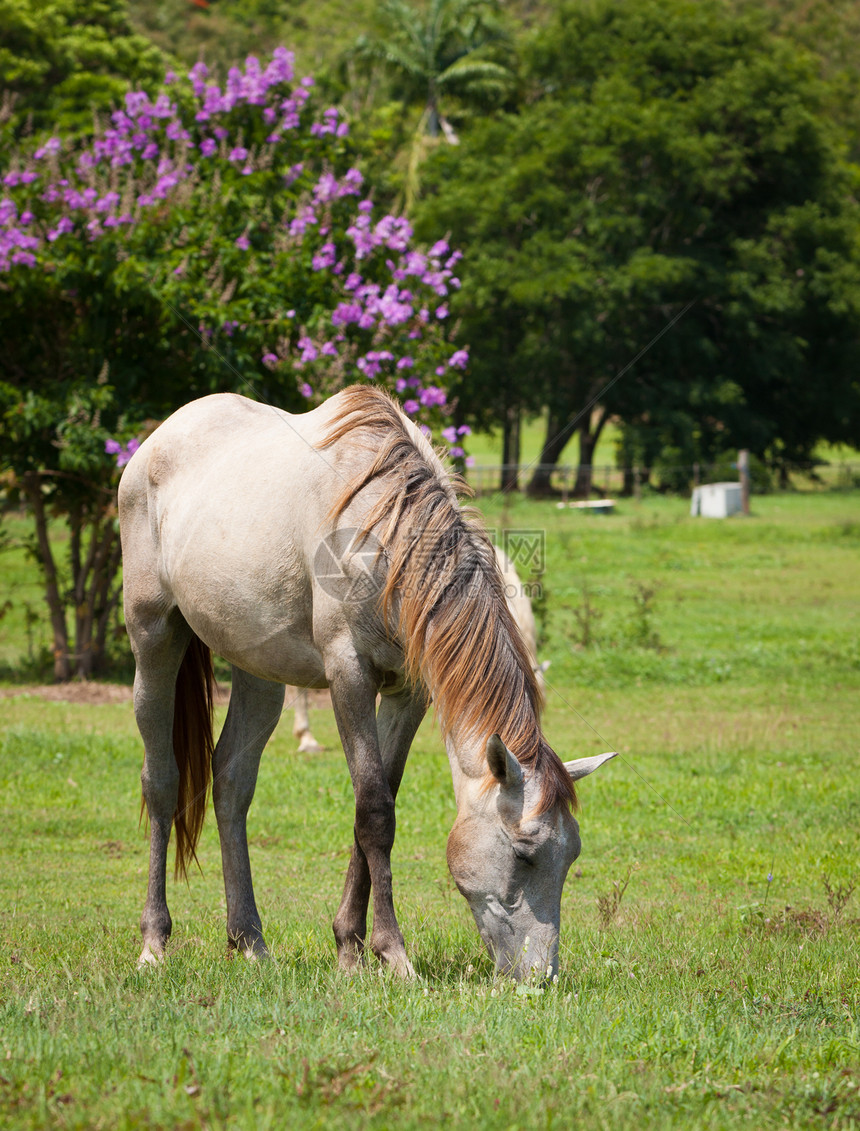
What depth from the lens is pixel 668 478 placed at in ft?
104

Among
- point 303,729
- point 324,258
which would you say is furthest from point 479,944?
point 324,258

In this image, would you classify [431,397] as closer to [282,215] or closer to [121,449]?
[282,215]

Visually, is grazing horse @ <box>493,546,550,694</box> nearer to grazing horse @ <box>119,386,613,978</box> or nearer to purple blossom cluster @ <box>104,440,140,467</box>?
purple blossom cluster @ <box>104,440,140,467</box>

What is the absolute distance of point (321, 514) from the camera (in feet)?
13.8

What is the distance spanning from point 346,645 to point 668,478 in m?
28.6

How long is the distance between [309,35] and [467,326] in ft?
76.4

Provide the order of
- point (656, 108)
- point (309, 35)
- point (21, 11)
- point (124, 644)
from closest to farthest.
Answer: point (124, 644) < point (21, 11) < point (656, 108) < point (309, 35)

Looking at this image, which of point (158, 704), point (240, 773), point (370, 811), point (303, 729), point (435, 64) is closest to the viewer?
point (370, 811)

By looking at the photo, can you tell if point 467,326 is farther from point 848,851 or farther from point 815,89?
point 848,851

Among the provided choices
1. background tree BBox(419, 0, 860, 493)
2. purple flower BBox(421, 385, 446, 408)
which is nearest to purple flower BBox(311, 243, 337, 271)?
purple flower BBox(421, 385, 446, 408)

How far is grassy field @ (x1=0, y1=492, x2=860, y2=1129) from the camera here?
8.49ft

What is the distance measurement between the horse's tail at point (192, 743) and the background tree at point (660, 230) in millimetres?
26527

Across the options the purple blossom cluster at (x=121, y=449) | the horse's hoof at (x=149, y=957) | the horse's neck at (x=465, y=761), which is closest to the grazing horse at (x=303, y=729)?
the purple blossom cluster at (x=121, y=449)

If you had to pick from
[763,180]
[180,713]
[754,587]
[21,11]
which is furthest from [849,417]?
[180,713]
